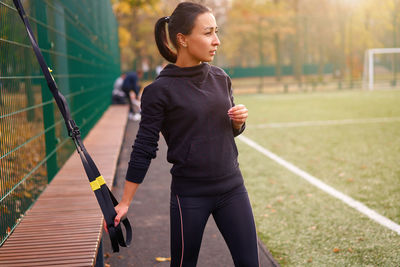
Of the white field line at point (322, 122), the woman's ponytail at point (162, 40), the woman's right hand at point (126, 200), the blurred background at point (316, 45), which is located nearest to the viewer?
the woman's right hand at point (126, 200)

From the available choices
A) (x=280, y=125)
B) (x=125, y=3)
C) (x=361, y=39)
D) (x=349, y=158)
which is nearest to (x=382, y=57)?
(x=361, y=39)

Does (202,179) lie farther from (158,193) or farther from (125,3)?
(125,3)

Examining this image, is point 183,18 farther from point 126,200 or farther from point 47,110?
point 47,110

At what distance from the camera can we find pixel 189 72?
2.53m

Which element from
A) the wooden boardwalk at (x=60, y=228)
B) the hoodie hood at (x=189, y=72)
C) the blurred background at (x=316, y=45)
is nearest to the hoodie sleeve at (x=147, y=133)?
the hoodie hood at (x=189, y=72)

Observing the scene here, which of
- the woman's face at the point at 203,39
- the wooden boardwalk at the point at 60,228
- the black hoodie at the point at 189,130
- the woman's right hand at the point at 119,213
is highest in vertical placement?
the woman's face at the point at 203,39

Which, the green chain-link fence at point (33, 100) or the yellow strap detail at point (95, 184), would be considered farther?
the green chain-link fence at point (33, 100)

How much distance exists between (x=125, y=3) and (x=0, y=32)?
77.0ft

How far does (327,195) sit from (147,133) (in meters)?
3.97

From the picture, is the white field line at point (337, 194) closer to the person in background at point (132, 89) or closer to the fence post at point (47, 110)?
the fence post at point (47, 110)

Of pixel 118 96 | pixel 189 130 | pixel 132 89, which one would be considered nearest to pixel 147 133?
pixel 189 130

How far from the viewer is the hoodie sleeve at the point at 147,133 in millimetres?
2451

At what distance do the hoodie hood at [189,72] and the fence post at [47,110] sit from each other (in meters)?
2.97

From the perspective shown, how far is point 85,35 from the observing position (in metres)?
9.75
